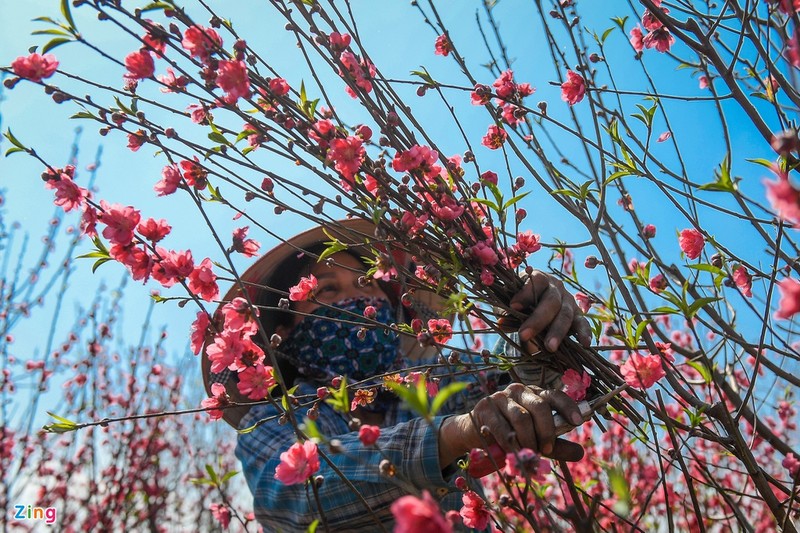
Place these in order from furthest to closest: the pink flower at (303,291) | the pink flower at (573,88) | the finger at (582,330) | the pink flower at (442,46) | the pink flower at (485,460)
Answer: the pink flower at (442,46), the pink flower at (573,88), the pink flower at (303,291), the finger at (582,330), the pink flower at (485,460)

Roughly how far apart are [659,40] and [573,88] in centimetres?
33

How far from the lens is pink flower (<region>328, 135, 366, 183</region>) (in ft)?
4.63

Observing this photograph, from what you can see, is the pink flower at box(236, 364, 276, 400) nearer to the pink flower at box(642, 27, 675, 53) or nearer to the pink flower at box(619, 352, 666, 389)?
the pink flower at box(619, 352, 666, 389)

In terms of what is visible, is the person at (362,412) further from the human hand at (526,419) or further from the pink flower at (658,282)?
the pink flower at (658,282)

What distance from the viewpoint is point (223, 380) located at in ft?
8.18

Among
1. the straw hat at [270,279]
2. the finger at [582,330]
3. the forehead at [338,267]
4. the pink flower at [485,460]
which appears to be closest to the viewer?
the pink flower at [485,460]

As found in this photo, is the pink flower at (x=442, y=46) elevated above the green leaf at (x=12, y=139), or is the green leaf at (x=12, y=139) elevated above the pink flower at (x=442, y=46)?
the pink flower at (x=442, y=46)

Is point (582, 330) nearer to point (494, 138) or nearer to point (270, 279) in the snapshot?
point (494, 138)

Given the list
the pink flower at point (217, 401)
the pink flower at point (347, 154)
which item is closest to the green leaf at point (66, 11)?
the pink flower at point (347, 154)

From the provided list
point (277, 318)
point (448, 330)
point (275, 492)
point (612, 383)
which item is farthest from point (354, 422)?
point (277, 318)

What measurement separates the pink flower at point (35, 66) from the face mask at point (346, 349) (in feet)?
4.54

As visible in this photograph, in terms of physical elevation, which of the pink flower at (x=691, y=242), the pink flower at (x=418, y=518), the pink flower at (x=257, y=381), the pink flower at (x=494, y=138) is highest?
the pink flower at (x=494, y=138)

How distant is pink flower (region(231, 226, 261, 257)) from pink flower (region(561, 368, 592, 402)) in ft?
2.92

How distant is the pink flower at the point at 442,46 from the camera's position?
1.93 metres
